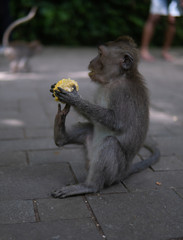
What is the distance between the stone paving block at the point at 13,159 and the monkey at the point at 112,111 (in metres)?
A: 0.79

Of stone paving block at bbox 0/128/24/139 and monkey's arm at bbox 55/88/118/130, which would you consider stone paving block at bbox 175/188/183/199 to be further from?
stone paving block at bbox 0/128/24/139

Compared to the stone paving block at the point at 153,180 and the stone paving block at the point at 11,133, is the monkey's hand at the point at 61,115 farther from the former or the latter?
the stone paving block at the point at 11,133

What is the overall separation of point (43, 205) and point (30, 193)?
0.27 meters

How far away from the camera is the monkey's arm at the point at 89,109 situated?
3.15 metres

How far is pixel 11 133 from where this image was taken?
488 centimetres

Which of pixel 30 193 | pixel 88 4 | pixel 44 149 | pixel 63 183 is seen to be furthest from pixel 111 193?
pixel 88 4

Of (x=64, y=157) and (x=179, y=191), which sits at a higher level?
(x=179, y=191)

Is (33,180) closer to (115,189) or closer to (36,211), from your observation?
(36,211)

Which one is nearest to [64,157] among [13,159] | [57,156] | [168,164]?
[57,156]

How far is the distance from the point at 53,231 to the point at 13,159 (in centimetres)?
154

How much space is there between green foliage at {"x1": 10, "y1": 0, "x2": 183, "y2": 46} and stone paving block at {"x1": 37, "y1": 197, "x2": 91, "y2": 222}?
9875 mm

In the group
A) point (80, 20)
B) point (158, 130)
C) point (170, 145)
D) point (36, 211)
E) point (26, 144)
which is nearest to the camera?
point (36, 211)

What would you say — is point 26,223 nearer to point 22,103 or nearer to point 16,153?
point 16,153

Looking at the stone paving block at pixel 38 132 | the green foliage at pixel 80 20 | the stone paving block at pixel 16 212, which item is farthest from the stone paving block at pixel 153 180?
the green foliage at pixel 80 20
